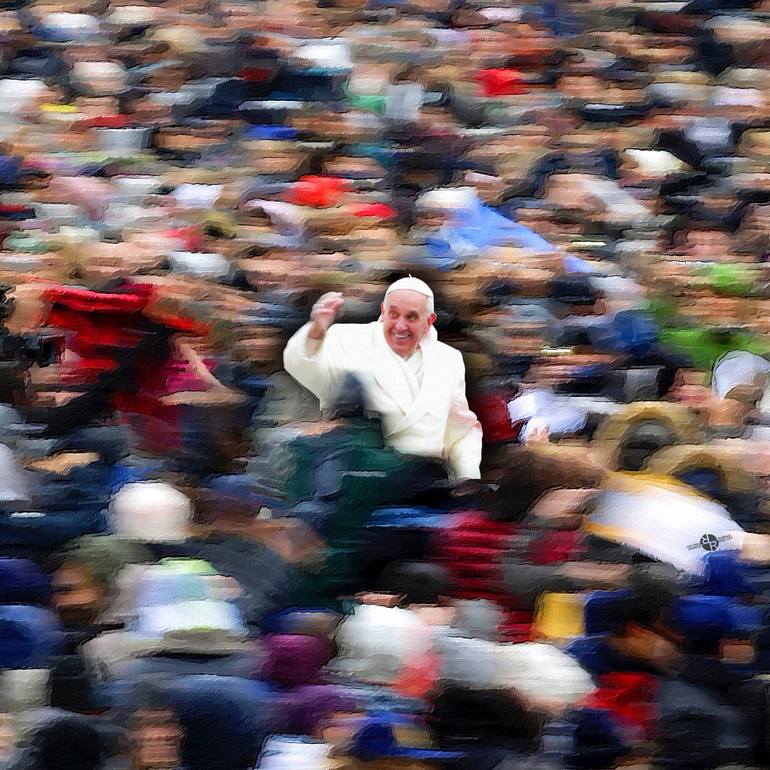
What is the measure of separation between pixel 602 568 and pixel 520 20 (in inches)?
60.9

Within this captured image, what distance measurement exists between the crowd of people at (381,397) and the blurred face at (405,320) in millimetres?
13

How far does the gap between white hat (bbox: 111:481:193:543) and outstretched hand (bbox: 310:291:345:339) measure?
0.30m

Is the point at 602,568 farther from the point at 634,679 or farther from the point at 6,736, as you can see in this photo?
the point at 6,736

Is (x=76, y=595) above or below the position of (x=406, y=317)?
below

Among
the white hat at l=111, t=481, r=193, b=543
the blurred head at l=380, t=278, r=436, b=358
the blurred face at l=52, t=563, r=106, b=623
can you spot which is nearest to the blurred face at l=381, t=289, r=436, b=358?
the blurred head at l=380, t=278, r=436, b=358

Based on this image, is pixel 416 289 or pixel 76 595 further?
pixel 416 289

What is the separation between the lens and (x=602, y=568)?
137 cm

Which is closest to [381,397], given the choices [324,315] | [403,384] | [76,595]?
[403,384]

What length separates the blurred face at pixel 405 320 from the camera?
1572mm

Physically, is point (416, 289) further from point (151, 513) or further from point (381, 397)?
point (151, 513)

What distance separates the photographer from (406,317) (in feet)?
5.20

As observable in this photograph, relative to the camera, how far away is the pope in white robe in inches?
59.3

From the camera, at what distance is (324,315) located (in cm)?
159

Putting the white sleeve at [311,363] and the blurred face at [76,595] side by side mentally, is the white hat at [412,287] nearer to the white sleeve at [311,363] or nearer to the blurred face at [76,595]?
the white sleeve at [311,363]
